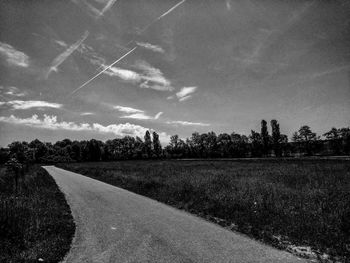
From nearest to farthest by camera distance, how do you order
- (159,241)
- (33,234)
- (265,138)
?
(159,241) → (33,234) → (265,138)

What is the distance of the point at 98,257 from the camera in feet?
18.7

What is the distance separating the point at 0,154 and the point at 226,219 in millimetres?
124958

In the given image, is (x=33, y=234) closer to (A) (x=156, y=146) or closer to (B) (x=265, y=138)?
(B) (x=265, y=138)

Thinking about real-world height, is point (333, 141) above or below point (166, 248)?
above

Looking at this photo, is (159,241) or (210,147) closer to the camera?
(159,241)

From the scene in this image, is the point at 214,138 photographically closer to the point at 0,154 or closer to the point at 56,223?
the point at 0,154

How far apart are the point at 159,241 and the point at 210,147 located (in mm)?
129452

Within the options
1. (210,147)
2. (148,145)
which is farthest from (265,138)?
(148,145)

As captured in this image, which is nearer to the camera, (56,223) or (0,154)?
(56,223)

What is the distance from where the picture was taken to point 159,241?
6621mm

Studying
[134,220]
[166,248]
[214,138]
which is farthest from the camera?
[214,138]

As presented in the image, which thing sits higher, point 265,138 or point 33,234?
point 265,138

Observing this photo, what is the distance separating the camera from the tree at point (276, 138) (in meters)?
102

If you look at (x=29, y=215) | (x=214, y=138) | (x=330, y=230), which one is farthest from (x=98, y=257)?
(x=214, y=138)
